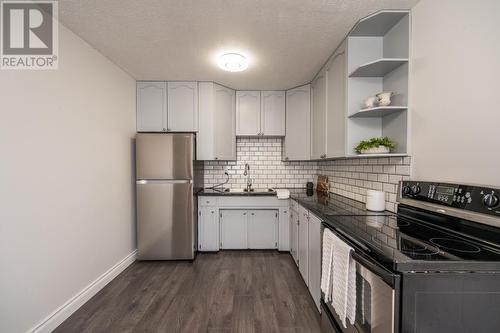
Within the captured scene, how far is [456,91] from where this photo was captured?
1273 millimetres

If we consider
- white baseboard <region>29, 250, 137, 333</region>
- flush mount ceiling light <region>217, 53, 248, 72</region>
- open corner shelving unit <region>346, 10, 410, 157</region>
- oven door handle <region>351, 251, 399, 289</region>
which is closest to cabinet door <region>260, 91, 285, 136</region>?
flush mount ceiling light <region>217, 53, 248, 72</region>

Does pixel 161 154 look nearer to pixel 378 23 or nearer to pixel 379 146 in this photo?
pixel 379 146

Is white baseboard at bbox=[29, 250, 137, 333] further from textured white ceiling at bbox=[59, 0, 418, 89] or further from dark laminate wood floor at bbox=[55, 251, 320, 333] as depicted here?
textured white ceiling at bbox=[59, 0, 418, 89]

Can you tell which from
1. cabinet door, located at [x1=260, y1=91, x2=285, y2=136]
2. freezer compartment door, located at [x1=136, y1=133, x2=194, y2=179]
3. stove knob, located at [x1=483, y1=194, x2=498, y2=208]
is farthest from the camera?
cabinet door, located at [x1=260, y1=91, x2=285, y2=136]

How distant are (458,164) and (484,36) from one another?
0.67 m

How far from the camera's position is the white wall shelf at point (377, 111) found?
1615 millimetres

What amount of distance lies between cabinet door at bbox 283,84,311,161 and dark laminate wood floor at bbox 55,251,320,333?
5.03 ft

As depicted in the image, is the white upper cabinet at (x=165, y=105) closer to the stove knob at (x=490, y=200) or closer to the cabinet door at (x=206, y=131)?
the cabinet door at (x=206, y=131)

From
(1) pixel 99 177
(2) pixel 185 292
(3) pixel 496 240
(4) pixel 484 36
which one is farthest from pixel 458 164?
A: (1) pixel 99 177

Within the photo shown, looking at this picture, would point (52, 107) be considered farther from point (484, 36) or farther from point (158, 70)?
point (484, 36)

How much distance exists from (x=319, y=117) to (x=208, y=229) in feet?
7.00

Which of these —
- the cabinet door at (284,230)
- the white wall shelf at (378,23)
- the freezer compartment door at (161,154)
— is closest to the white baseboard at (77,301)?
the freezer compartment door at (161,154)

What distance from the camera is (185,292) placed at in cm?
222

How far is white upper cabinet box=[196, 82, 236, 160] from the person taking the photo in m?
3.12
